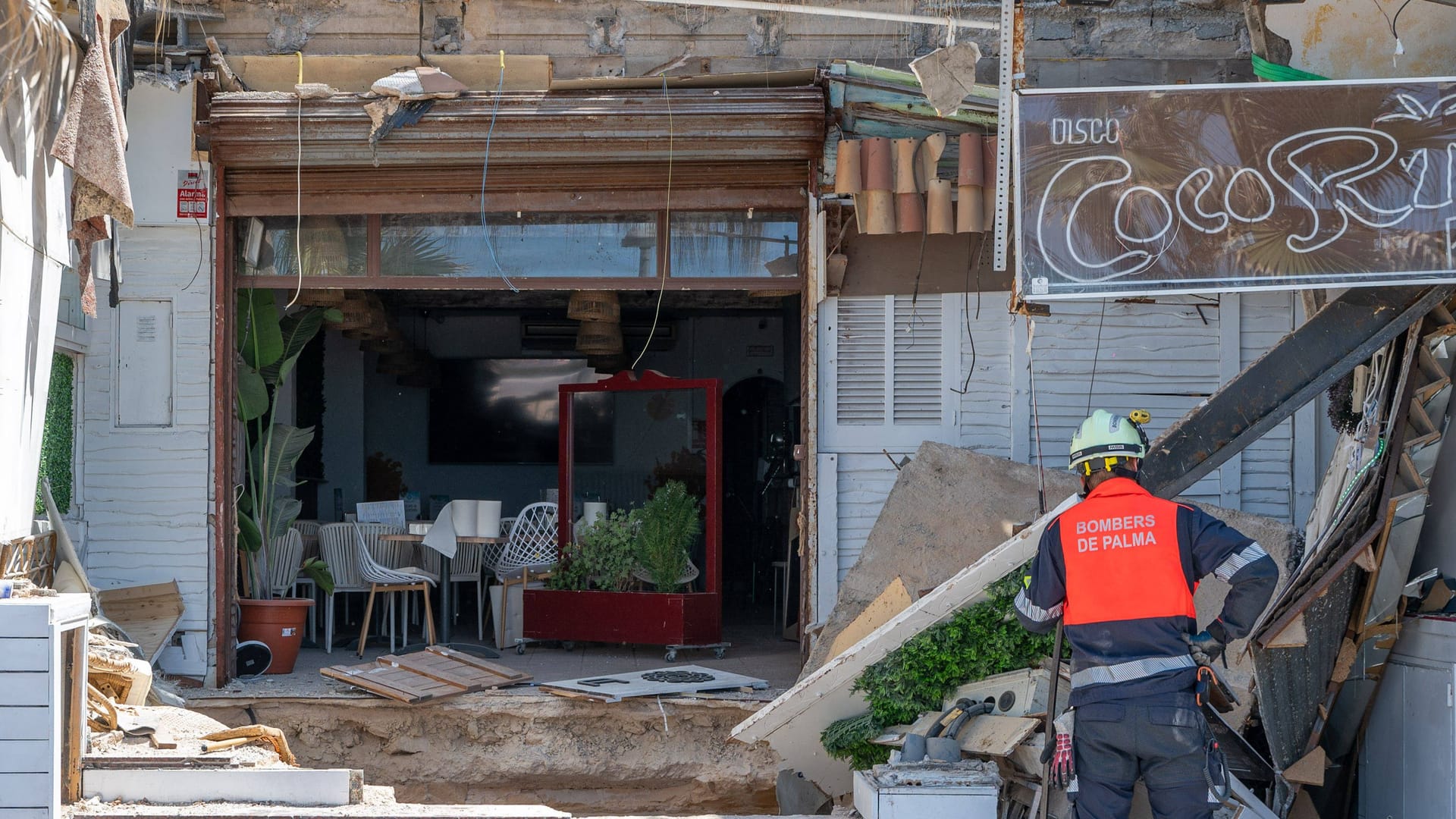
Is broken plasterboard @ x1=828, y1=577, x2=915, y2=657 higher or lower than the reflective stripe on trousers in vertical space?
lower

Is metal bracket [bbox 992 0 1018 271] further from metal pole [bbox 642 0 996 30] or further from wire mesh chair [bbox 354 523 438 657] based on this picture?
wire mesh chair [bbox 354 523 438 657]

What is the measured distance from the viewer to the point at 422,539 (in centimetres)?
959

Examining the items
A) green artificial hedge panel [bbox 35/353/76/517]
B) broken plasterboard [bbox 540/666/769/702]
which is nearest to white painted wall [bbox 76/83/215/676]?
green artificial hedge panel [bbox 35/353/76/517]

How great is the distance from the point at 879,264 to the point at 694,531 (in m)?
2.44

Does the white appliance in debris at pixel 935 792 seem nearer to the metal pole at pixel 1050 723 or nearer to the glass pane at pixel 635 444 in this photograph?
the metal pole at pixel 1050 723

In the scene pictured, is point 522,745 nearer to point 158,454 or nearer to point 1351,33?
point 158,454

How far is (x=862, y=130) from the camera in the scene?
750 cm

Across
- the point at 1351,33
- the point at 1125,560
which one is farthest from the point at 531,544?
the point at 1351,33

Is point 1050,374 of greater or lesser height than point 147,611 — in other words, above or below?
above

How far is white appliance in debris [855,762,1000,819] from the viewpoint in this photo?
4855 mm

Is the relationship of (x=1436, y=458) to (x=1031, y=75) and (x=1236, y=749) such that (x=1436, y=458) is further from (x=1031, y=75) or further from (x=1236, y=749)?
(x=1031, y=75)

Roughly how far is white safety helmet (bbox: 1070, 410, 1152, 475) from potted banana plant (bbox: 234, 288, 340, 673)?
5.34 metres

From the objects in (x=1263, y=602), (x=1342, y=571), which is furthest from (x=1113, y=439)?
(x=1342, y=571)

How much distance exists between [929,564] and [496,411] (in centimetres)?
813
